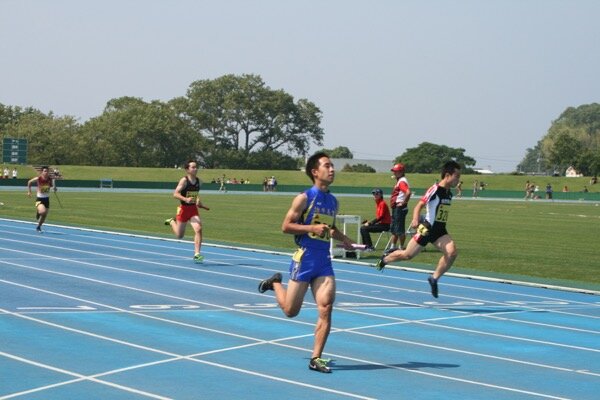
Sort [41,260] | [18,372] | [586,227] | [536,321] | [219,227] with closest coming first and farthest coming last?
[18,372]
[536,321]
[41,260]
[219,227]
[586,227]

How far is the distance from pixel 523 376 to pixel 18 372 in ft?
13.5

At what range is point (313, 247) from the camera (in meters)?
9.09

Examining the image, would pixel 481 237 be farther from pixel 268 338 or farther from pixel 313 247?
pixel 313 247

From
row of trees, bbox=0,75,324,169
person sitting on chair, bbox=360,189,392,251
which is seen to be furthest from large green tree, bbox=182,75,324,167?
person sitting on chair, bbox=360,189,392,251

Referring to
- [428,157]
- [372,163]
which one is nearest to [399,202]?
[428,157]

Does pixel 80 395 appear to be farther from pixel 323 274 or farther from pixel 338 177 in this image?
pixel 338 177

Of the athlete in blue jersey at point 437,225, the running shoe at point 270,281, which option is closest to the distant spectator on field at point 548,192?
the athlete in blue jersey at point 437,225

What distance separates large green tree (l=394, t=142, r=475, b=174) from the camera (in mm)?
160125

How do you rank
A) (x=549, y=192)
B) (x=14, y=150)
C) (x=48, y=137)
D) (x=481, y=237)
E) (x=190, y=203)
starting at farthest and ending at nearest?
1. (x=48, y=137)
2. (x=549, y=192)
3. (x=14, y=150)
4. (x=481, y=237)
5. (x=190, y=203)

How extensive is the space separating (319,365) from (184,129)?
401 feet

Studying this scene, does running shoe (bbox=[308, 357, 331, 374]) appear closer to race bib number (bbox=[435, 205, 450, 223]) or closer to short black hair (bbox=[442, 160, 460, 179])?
short black hair (bbox=[442, 160, 460, 179])

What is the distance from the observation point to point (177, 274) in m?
17.3

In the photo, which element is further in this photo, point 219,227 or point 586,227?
point 586,227

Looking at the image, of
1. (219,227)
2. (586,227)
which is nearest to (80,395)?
(219,227)
